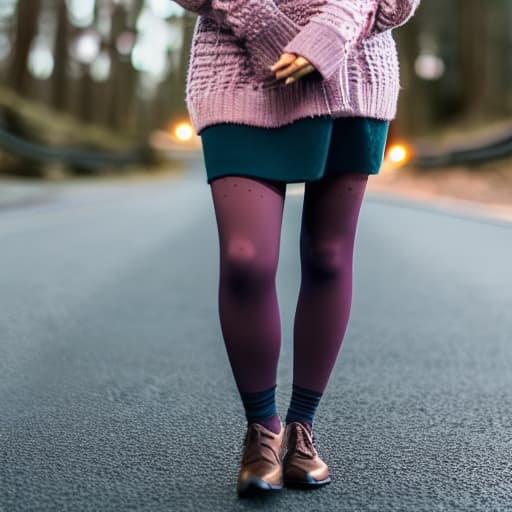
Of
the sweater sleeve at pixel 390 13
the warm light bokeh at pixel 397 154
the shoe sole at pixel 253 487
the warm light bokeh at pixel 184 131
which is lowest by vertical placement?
the shoe sole at pixel 253 487

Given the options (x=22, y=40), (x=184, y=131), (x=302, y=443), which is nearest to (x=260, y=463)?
(x=302, y=443)

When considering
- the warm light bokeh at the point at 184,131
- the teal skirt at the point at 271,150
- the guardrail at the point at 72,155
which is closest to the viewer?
the teal skirt at the point at 271,150

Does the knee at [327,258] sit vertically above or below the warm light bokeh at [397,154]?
below

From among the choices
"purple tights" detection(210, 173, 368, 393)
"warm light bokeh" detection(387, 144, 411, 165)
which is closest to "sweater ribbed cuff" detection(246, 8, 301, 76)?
"purple tights" detection(210, 173, 368, 393)


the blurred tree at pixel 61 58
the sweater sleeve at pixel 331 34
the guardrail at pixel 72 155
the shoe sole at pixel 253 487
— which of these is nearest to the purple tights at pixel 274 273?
the shoe sole at pixel 253 487

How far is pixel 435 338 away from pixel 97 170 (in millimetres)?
21749

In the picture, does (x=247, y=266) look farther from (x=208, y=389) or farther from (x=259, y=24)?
(x=208, y=389)

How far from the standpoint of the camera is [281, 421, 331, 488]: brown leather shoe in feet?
8.25

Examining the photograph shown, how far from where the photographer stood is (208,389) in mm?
3648

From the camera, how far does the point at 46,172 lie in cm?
2109

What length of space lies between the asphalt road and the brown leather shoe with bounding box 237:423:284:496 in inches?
1.8

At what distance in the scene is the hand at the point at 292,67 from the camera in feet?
7.22

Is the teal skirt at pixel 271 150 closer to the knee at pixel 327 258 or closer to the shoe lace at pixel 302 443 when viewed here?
the knee at pixel 327 258

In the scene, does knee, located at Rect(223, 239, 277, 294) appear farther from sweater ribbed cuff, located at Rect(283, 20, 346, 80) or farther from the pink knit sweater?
sweater ribbed cuff, located at Rect(283, 20, 346, 80)
